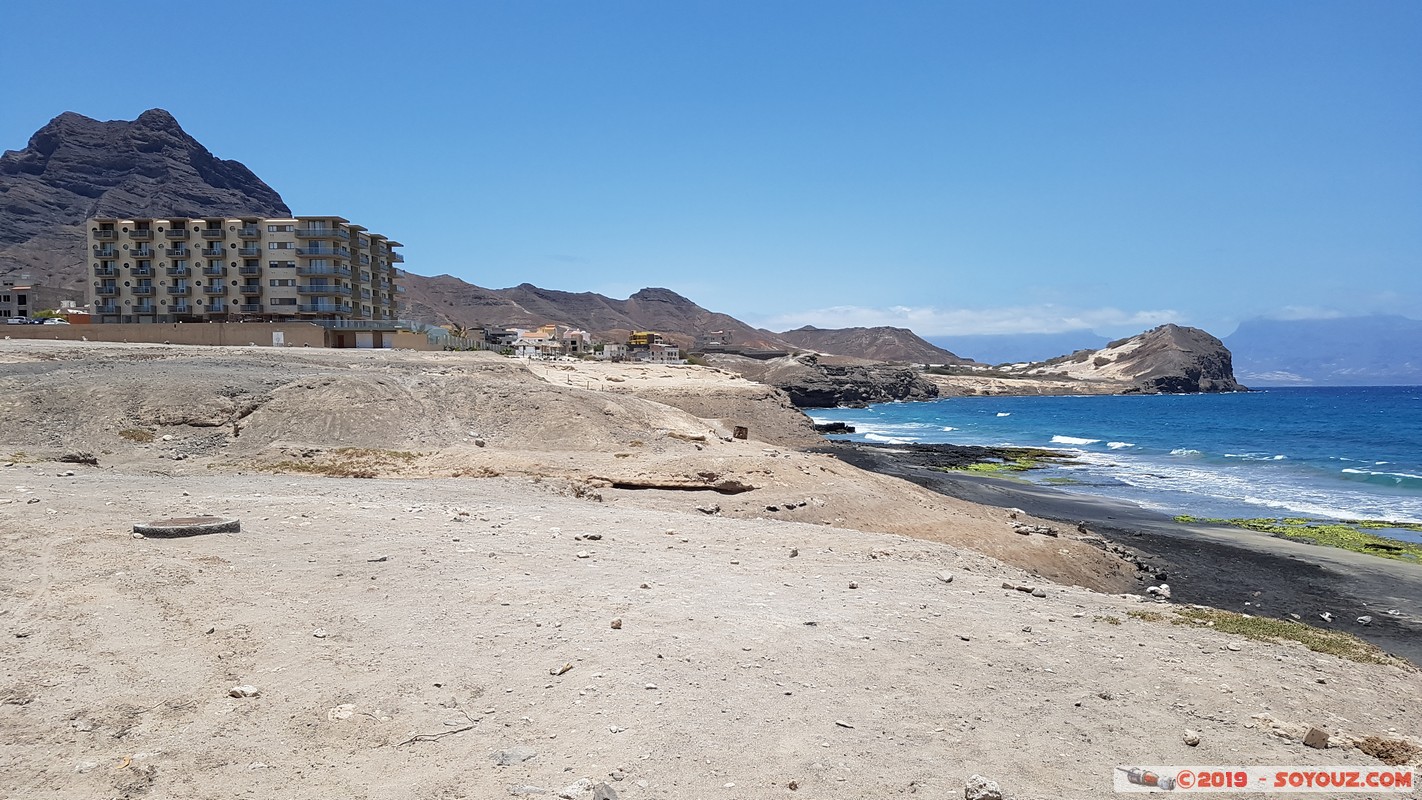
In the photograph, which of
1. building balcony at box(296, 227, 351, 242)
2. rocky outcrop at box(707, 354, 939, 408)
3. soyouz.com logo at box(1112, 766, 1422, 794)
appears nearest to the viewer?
soyouz.com logo at box(1112, 766, 1422, 794)

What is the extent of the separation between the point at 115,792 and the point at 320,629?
9.07 feet

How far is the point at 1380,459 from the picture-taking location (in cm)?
4759

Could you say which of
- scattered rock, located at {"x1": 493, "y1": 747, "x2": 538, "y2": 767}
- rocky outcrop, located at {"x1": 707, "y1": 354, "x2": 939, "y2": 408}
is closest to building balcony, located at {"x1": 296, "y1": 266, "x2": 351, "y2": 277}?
rocky outcrop, located at {"x1": 707, "y1": 354, "x2": 939, "y2": 408}

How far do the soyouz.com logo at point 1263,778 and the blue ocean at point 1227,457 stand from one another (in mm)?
23735

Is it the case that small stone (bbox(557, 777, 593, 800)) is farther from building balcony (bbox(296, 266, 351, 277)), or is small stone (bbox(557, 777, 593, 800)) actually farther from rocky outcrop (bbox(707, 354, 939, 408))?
rocky outcrop (bbox(707, 354, 939, 408))

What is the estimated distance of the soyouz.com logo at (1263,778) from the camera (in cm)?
574

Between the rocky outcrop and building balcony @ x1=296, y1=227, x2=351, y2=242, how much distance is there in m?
54.2

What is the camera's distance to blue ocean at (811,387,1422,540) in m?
31.5

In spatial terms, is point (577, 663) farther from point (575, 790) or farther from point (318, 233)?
point (318, 233)

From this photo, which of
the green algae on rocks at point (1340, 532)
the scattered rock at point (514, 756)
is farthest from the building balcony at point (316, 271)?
the scattered rock at point (514, 756)

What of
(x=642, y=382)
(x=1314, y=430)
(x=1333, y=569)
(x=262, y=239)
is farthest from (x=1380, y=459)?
(x=262, y=239)

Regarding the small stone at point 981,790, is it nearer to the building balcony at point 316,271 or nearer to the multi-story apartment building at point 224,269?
the multi-story apartment building at point 224,269

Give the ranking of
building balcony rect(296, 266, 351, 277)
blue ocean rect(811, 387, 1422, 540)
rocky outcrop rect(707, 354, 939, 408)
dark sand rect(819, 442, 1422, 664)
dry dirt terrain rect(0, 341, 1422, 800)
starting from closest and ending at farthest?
dry dirt terrain rect(0, 341, 1422, 800), dark sand rect(819, 442, 1422, 664), blue ocean rect(811, 387, 1422, 540), building balcony rect(296, 266, 351, 277), rocky outcrop rect(707, 354, 939, 408)

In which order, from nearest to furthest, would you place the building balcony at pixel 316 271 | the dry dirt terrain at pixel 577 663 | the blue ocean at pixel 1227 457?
the dry dirt terrain at pixel 577 663 < the blue ocean at pixel 1227 457 < the building balcony at pixel 316 271
